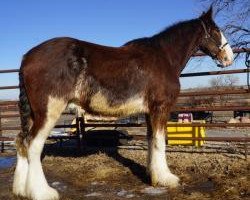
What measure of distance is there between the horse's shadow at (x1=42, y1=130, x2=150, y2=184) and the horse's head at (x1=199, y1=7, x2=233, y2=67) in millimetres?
2181

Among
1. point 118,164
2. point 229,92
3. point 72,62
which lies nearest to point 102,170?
point 118,164

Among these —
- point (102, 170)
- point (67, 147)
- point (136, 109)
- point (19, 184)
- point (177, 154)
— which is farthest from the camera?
point (67, 147)

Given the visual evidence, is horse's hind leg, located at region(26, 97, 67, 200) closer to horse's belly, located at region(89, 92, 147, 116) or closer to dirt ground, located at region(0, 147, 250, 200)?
dirt ground, located at region(0, 147, 250, 200)

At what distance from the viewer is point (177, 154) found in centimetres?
764

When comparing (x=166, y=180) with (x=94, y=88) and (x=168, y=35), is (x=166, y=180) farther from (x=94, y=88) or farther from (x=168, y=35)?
(x=168, y=35)

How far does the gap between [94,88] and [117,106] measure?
429mm

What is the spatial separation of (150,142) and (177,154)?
5.53 ft

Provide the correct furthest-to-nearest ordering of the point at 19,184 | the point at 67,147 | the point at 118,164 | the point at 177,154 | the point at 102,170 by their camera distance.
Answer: the point at 67,147, the point at 177,154, the point at 118,164, the point at 102,170, the point at 19,184

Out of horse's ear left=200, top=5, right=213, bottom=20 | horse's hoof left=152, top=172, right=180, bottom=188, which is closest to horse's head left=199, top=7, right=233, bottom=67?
horse's ear left=200, top=5, right=213, bottom=20

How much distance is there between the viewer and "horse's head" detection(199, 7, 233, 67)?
6586 mm

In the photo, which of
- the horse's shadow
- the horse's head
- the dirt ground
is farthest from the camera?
the horse's shadow

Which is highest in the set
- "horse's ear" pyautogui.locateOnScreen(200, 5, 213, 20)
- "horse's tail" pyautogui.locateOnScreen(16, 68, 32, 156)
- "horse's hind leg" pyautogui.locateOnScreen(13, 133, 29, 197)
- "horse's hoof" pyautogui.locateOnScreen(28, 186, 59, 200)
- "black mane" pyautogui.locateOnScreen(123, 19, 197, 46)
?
"horse's ear" pyautogui.locateOnScreen(200, 5, 213, 20)

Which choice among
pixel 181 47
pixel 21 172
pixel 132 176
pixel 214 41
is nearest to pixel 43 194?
pixel 21 172

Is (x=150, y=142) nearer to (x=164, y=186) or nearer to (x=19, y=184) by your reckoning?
(x=164, y=186)
